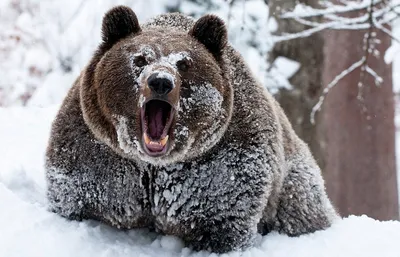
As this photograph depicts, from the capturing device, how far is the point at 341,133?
359 inches

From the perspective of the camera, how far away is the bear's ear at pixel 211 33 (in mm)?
3695

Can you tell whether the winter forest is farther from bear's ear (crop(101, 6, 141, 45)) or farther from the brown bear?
bear's ear (crop(101, 6, 141, 45))

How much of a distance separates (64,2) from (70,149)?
10240 millimetres

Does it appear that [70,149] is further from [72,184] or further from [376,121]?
[376,121]

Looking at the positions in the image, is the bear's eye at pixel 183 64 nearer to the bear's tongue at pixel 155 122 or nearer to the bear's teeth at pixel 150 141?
the bear's tongue at pixel 155 122

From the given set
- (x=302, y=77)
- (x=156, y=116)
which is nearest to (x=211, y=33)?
(x=156, y=116)

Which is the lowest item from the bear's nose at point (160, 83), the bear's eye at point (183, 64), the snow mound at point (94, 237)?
the snow mound at point (94, 237)

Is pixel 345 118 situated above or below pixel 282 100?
below

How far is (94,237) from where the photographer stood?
3701 millimetres

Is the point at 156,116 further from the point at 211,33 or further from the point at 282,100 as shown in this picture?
the point at 282,100

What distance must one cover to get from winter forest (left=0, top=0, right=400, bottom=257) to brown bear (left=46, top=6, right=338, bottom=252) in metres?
0.17

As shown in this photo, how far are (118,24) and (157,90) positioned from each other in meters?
0.68

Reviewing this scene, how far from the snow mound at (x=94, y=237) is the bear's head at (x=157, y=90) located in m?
0.53

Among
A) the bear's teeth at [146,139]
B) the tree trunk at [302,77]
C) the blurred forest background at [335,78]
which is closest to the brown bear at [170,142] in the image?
the bear's teeth at [146,139]
